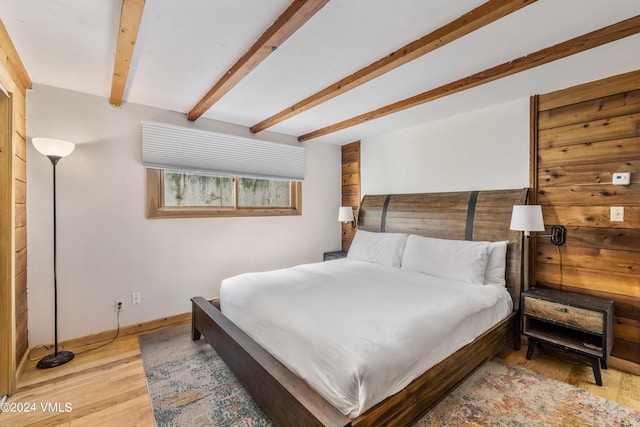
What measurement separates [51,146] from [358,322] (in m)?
2.62

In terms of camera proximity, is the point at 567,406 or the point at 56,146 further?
the point at 56,146

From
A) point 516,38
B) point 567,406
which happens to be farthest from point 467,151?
point 567,406

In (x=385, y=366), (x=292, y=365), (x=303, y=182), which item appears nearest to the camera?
(x=385, y=366)

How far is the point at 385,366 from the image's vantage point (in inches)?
55.9

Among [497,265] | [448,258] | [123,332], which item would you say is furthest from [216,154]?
[497,265]

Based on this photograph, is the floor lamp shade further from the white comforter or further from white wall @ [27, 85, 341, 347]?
white wall @ [27, 85, 341, 347]

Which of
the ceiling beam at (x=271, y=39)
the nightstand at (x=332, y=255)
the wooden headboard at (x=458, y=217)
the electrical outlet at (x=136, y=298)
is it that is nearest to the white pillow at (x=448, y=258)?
the wooden headboard at (x=458, y=217)

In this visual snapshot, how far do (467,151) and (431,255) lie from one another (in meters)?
1.24

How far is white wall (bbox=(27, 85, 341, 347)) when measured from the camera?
8.32 ft

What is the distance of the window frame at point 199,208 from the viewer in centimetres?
305

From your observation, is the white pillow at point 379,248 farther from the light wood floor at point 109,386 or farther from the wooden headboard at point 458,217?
the light wood floor at point 109,386

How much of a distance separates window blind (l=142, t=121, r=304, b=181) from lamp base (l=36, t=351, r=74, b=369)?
1802 mm

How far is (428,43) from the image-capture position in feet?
5.82

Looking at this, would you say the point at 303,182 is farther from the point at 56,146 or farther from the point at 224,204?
the point at 56,146
